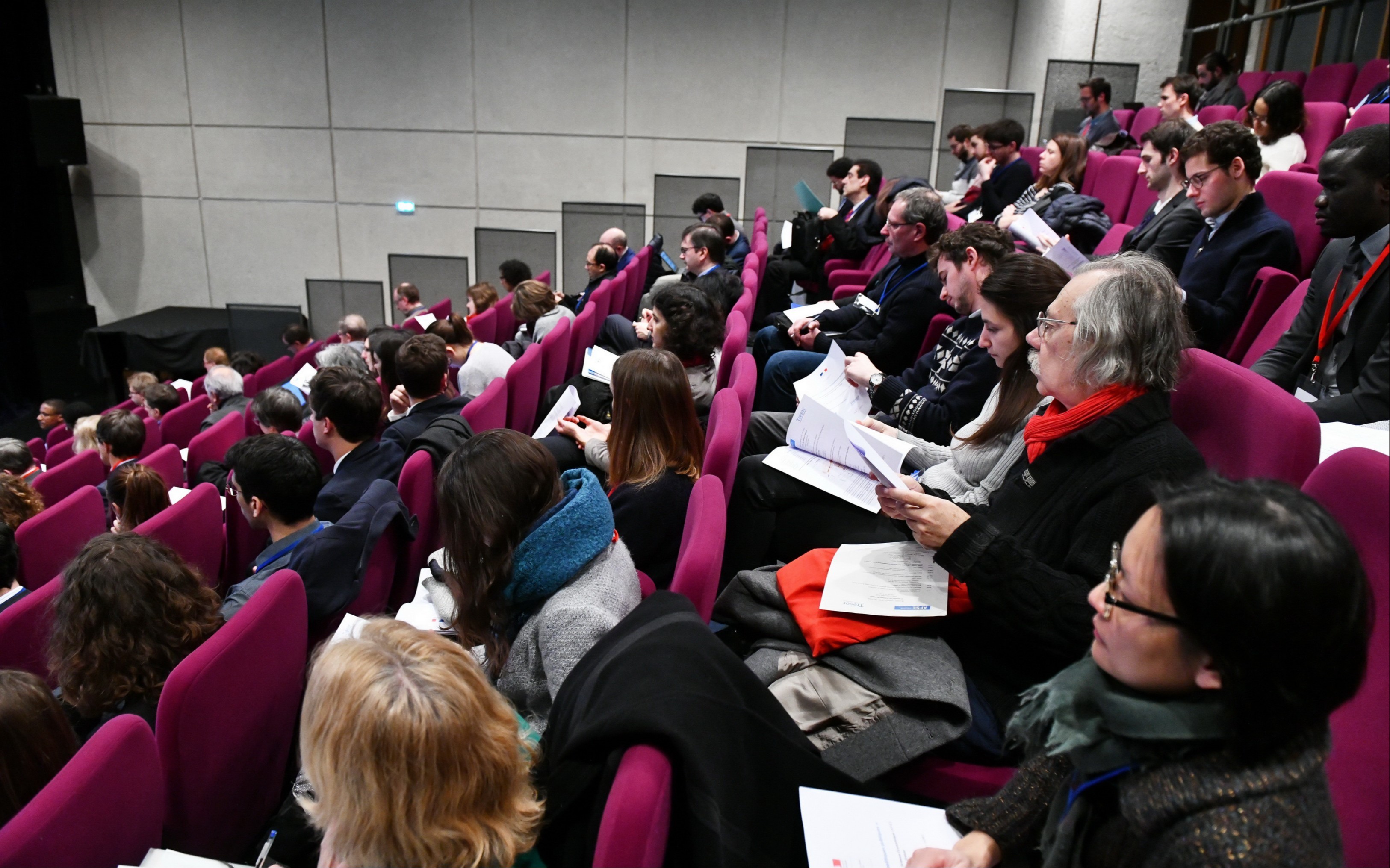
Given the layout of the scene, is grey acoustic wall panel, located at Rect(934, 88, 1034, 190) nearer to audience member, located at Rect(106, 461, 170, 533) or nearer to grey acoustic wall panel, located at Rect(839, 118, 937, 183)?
grey acoustic wall panel, located at Rect(839, 118, 937, 183)

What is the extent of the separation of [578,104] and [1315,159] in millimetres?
6009

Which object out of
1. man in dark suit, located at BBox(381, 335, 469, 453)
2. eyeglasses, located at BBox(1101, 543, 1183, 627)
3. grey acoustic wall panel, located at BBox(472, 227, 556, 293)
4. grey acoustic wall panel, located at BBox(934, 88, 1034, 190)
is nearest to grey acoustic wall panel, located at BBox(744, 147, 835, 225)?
grey acoustic wall panel, located at BBox(934, 88, 1034, 190)

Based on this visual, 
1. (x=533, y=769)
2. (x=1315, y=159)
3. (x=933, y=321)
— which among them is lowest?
(x=533, y=769)

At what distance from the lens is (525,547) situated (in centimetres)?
144

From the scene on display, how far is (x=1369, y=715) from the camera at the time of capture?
96 centimetres

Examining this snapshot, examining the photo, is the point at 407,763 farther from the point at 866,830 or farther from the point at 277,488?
the point at 277,488

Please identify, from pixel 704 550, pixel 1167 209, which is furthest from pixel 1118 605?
pixel 1167 209

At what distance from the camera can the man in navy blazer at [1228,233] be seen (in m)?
2.47

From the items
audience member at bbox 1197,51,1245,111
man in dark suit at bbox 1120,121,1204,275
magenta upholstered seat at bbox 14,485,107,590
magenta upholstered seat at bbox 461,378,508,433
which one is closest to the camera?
magenta upholstered seat at bbox 14,485,107,590

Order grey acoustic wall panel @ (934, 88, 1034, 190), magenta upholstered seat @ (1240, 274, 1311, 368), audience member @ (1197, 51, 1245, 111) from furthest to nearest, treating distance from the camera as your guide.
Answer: grey acoustic wall panel @ (934, 88, 1034, 190) < audience member @ (1197, 51, 1245, 111) < magenta upholstered seat @ (1240, 274, 1311, 368)

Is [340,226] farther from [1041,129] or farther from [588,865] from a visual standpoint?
[588,865]

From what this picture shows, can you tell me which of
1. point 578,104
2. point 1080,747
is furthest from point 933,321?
point 578,104

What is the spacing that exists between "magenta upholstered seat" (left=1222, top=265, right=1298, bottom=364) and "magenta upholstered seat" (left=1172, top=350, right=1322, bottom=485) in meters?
1.13

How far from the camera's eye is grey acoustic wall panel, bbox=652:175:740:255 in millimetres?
7812
